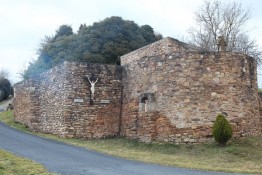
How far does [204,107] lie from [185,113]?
81cm

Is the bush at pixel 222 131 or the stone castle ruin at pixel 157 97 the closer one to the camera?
the bush at pixel 222 131

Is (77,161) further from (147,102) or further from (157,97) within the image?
(157,97)

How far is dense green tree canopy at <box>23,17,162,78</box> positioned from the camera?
31469mm

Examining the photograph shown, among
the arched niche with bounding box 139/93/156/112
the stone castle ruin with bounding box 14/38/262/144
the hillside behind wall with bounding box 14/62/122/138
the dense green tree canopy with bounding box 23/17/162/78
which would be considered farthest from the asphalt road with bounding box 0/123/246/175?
the dense green tree canopy with bounding box 23/17/162/78

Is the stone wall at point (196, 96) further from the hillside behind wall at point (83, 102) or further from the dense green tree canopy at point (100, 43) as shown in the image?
the dense green tree canopy at point (100, 43)

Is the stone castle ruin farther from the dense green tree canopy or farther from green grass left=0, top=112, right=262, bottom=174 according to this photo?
the dense green tree canopy

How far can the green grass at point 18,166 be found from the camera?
9984 millimetres

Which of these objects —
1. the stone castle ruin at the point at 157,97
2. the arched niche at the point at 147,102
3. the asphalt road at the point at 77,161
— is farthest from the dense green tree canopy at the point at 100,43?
the asphalt road at the point at 77,161

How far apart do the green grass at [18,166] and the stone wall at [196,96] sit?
676cm

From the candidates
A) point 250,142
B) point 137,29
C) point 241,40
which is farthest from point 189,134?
point 241,40

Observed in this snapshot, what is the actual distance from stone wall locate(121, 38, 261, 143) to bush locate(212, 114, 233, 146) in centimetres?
63

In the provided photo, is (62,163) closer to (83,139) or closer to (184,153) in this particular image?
(184,153)

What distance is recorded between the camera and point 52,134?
795 inches

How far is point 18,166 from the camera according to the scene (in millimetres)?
10773
